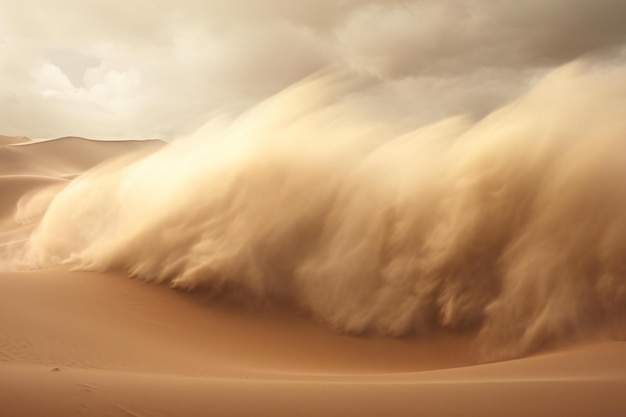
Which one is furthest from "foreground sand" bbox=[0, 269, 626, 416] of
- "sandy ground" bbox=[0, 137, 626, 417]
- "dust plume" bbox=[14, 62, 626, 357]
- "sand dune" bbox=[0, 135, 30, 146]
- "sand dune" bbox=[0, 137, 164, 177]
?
"sand dune" bbox=[0, 135, 30, 146]

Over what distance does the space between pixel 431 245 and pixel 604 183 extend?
2.92 metres

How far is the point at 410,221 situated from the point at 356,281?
4.92ft

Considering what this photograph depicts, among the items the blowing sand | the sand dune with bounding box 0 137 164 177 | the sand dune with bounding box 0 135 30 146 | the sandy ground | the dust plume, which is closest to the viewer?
the sandy ground

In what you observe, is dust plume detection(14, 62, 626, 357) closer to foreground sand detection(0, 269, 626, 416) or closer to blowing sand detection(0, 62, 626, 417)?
blowing sand detection(0, 62, 626, 417)

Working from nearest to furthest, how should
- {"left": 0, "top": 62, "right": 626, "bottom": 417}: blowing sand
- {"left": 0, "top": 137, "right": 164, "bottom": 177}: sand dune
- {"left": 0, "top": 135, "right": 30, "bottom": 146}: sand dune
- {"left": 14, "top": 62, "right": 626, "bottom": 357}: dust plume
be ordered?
1. {"left": 0, "top": 62, "right": 626, "bottom": 417}: blowing sand
2. {"left": 14, "top": 62, "right": 626, "bottom": 357}: dust plume
3. {"left": 0, "top": 137, "right": 164, "bottom": 177}: sand dune
4. {"left": 0, "top": 135, "right": 30, "bottom": 146}: sand dune

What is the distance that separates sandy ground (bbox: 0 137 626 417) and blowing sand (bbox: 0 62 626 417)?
31mm

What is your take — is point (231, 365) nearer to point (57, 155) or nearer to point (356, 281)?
point (356, 281)

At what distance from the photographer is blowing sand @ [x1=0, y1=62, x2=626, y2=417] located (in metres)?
3.94

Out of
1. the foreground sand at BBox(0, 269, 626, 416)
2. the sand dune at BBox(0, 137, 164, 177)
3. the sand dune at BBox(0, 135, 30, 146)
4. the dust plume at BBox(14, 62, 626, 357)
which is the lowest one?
the foreground sand at BBox(0, 269, 626, 416)

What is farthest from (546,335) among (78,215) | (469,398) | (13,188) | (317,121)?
(13,188)

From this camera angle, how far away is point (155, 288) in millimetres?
8422

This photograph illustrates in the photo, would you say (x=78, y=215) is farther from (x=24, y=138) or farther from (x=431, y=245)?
(x=24, y=138)

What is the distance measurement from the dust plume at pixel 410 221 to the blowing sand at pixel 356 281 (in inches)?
1.3

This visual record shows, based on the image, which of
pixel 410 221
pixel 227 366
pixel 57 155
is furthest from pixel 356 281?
pixel 57 155
